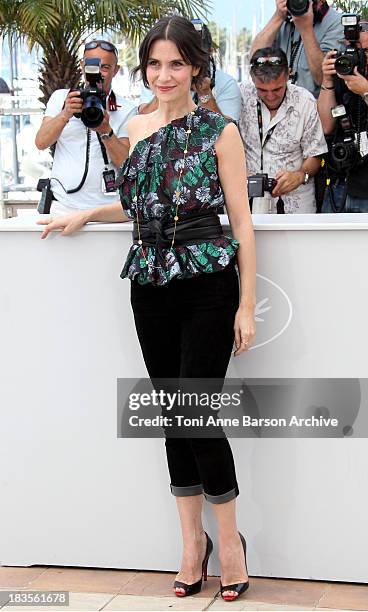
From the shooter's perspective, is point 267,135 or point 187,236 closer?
point 187,236

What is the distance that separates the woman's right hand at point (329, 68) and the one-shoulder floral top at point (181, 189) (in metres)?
1.71

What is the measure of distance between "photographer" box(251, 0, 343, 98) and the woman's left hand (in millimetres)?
2298

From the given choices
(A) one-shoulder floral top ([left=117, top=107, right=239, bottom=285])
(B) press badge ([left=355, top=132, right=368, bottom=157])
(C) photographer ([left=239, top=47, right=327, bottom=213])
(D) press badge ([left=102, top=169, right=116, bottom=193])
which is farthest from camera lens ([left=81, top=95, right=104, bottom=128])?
(A) one-shoulder floral top ([left=117, top=107, right=239, bottom=285])

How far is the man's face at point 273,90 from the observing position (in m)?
4.67

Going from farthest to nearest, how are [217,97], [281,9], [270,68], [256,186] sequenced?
[281,9]
[217,97]
[270,68]
[256,186]

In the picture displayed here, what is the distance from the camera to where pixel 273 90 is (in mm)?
4688

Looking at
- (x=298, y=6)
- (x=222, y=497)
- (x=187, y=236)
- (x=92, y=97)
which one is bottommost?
(x=222, y=497)

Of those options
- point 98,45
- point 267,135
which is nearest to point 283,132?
point 267,135

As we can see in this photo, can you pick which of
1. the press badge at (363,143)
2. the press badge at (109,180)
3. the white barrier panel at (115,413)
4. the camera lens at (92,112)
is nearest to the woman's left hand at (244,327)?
the white barrier panel at (115,413)

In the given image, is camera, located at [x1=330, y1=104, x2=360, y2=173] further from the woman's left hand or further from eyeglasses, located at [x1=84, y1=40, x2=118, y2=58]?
the woman's left hand

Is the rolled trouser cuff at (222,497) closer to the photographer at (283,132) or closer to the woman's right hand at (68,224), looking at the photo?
the woman's right hand at (68,224)

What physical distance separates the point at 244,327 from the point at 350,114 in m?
2.00

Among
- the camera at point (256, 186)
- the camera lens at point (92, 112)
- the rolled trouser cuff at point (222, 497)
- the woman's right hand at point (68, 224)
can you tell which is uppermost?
the camera lens at point (92, 112)

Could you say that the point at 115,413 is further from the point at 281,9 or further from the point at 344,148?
the point at 281,9
